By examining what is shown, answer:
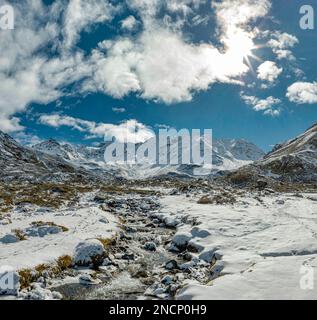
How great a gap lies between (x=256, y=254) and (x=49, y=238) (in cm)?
1528

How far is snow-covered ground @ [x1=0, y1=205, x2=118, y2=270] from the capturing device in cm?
2252

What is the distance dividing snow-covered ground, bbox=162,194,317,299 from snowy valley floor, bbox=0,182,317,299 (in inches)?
1.8

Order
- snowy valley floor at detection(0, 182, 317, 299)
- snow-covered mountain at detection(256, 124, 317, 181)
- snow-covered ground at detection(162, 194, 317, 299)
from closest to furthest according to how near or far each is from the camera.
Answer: snow-covered ground at detection(162, 194, 317, 299), snowy valley floor at detection(0, 182, 317, 299), snow-covered mountain at detection(256, 124, 317, 181)

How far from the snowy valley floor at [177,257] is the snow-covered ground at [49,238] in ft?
0.19

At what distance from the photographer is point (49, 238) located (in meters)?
28.7

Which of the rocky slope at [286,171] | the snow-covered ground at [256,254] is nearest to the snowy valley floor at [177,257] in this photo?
the snow-covered ground at [256,254]

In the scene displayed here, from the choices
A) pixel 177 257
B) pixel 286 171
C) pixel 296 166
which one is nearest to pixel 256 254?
pixel 177 257

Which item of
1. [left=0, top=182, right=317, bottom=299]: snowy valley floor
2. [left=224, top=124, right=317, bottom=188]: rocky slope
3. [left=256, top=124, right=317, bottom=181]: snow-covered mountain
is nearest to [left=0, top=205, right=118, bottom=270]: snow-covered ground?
[left=0, top=182, right=317, bottom=299]: snowy valley floor

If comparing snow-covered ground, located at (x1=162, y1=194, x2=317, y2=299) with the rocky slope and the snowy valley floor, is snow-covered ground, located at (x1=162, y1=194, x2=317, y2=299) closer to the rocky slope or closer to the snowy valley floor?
the snowy valley floor

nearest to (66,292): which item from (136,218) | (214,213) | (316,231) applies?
(316,231)

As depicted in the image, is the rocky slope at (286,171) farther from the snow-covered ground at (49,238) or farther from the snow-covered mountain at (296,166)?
the snow-covered ground at (49,238)

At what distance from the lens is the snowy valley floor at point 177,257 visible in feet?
58.6

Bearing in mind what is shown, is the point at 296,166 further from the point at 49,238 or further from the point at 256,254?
the point at 49,238

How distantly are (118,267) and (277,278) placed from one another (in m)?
10.8
